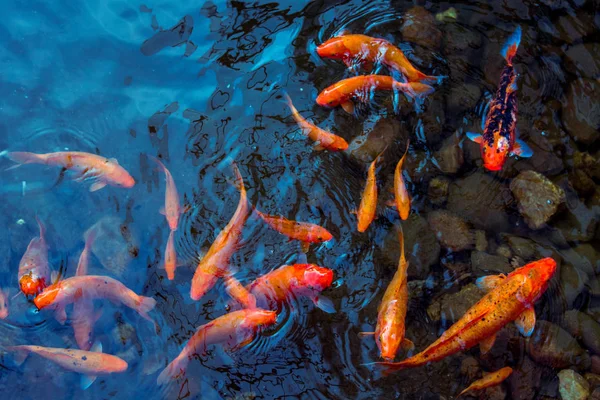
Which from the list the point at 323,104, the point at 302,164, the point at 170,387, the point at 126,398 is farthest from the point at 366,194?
the point at 126,398

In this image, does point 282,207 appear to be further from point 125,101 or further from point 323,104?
point 125,101

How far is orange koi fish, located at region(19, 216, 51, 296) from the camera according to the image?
4.97m

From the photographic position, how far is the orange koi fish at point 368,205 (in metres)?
5.09

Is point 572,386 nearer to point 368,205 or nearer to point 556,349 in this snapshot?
point 556,349

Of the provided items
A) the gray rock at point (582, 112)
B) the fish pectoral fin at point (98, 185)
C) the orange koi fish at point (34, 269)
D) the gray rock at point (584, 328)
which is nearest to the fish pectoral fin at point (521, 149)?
the gray rock at point (582, 112)

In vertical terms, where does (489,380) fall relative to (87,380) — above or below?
below

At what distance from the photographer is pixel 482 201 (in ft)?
17.7

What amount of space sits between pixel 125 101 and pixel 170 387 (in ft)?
11.6

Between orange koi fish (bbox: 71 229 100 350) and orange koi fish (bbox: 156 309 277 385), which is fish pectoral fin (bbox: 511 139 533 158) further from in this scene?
orange koi fish (bbox: 71 229 100 350)

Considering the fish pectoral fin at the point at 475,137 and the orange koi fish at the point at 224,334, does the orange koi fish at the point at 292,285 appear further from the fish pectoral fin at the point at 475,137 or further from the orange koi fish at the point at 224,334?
the fish pectoral fin at the point at 475,137

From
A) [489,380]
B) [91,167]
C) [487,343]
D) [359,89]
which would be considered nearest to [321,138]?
[359,89]

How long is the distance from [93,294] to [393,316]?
315 centimetres

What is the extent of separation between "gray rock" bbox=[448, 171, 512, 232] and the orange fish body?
5.94ft

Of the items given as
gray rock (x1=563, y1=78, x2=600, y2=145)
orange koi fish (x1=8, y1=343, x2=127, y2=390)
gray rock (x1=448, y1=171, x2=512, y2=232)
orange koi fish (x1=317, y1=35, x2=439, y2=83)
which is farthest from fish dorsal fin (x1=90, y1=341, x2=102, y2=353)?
gray rock (x1=563, y1=78, x2=600, y2=145)
